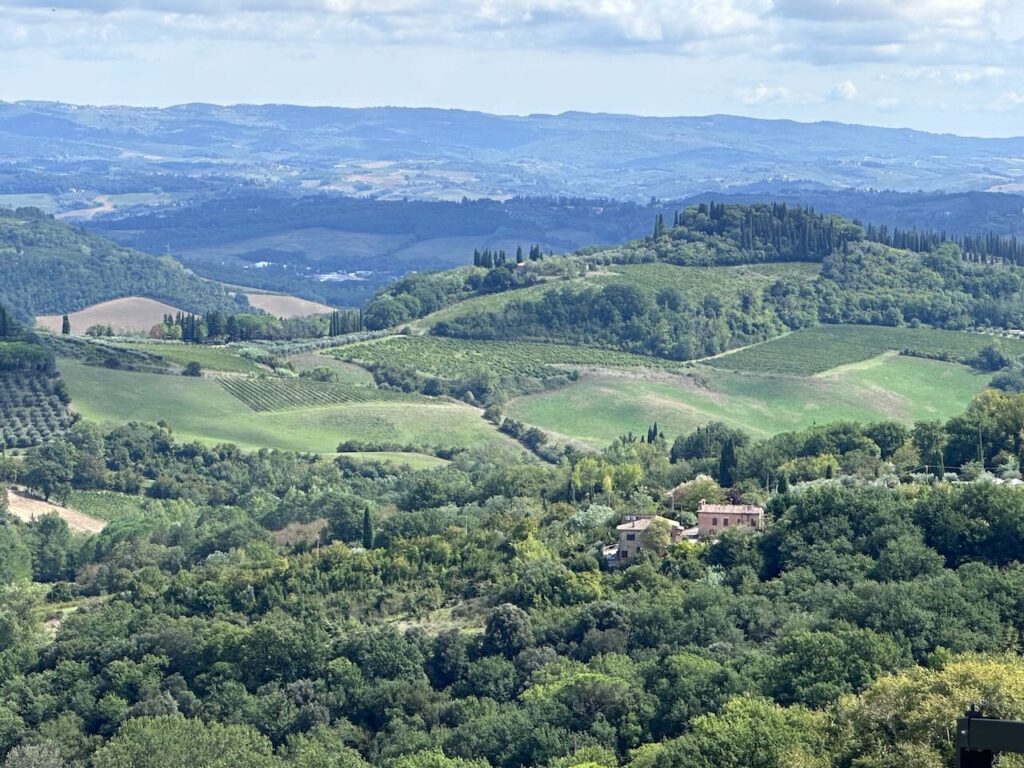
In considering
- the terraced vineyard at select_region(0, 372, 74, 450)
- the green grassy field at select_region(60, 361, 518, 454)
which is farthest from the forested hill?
the terraced vineyard at select_region(0, 372, 74, 450)

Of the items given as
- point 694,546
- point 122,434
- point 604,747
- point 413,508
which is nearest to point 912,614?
point 604,747

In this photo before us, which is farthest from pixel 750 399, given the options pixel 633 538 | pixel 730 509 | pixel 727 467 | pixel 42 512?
pixel 633 538

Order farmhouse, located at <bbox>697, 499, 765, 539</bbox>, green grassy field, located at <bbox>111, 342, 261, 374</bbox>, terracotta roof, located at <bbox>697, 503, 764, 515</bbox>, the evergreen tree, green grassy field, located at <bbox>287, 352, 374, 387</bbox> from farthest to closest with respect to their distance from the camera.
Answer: green grassy field, located at <bbox>287, 352, 374, 387</bbox>, green grassy field, located at <bbox>111, 342, 261, 374</bbox>, the evergreen tree, terracotta roof, located at <bbox>697, 503, 764, 515</bbox>, farmhouse, located at <bbox>697, 499, 765, 539</bbox>

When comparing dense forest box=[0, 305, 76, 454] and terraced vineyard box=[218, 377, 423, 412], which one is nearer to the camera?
dense forest box=[0, 305, 76, 454]

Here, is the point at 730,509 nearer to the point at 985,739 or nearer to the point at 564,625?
the point at 564,625

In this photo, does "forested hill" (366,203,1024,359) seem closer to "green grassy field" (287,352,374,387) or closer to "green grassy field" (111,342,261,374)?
"green grassy field" (287,352,374,387)

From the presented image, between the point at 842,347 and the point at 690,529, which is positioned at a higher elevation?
the point at 690,529
